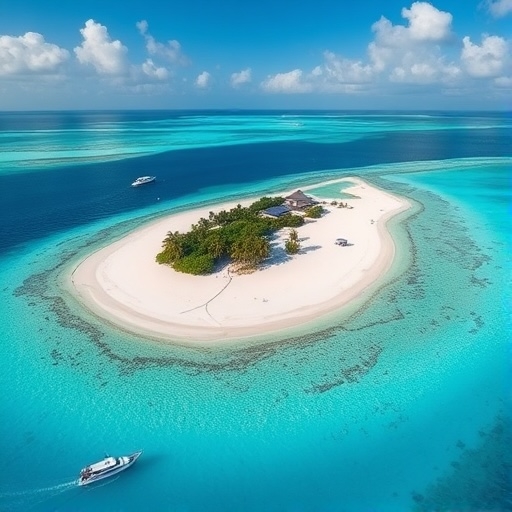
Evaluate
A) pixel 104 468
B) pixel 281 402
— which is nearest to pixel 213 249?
pixel 281 402

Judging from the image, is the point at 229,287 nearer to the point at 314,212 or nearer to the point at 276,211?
the point at 276,211

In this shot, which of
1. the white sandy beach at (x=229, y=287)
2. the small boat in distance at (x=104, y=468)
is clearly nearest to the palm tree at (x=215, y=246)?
the white sandy beach at (x=229, y=287)

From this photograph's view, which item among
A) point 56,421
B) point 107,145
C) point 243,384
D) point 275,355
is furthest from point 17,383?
point 107,145

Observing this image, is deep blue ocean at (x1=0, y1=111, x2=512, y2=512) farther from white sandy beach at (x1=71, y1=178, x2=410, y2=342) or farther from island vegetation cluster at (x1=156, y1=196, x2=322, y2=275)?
island vegetation cluster at (x1=156, y1=196, x2=322, y2=275)

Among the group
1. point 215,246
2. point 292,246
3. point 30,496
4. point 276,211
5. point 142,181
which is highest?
point 142,181

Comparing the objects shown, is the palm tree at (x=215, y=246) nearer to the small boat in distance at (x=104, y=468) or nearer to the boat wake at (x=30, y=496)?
the small boat in distance at (x=104, y=468)

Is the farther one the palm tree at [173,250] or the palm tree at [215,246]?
the palm tree at [173,250]
